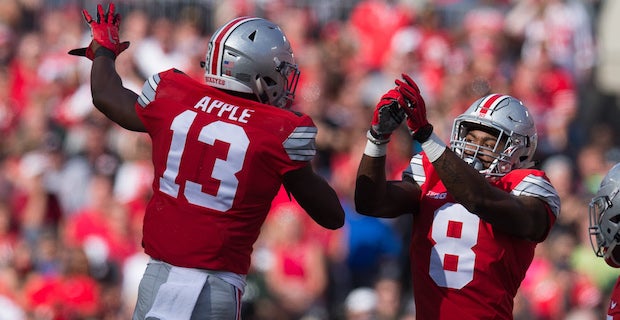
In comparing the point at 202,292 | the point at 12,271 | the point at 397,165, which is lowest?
the point at 12,271

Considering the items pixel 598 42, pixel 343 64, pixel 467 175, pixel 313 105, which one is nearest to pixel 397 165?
pixel 313 105

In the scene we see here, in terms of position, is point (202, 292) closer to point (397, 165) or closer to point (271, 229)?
point (271, 229)

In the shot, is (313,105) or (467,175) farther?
(313,105)

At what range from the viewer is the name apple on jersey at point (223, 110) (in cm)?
511

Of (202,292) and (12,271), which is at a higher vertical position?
(202,292)

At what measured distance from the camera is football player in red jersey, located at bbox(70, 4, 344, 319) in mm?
5070

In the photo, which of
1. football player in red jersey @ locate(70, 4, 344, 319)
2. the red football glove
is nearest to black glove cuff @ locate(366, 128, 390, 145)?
the red football glove

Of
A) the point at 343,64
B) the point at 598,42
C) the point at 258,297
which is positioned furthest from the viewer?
the point at 598,42

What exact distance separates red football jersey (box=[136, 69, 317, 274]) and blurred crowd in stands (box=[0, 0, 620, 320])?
4146 mm

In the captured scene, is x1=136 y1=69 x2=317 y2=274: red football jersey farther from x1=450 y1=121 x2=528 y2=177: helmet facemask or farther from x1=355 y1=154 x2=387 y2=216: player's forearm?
x1=450 y1=121 x2=528 y2=177: helmet facemask

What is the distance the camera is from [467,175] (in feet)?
16.5

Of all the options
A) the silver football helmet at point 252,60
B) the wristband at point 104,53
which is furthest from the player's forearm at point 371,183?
the wristband at point 104,53

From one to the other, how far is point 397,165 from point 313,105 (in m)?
1.30

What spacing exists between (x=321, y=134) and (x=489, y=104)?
5.75 m
